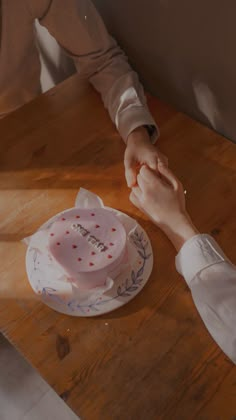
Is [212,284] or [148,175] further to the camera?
[148,175]

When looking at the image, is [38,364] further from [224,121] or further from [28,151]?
[224,121]

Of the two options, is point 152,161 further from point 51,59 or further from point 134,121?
point 51,59

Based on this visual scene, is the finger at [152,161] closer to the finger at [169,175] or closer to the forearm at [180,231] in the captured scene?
the finger at [169,175]

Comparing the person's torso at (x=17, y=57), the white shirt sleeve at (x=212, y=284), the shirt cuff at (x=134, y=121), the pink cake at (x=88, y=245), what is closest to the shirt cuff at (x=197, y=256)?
the white shirt sleeve at (x=212, y=284)

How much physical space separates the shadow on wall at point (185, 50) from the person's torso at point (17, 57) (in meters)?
0.20

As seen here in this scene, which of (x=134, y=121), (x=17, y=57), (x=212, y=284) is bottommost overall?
(x=212, y=284)

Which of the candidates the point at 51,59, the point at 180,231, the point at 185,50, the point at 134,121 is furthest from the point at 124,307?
the point at 51,59

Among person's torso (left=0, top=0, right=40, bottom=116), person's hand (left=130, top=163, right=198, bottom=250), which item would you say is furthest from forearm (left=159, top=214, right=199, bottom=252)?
person's torso (left=0, top=0, right=40, bottom=116)

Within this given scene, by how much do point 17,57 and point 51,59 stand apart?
258mm

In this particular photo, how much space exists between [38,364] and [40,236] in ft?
0.74

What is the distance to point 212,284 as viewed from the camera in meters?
0.78

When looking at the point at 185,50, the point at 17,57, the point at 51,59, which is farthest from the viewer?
the point at 51,59

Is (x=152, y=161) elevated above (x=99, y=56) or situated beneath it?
situated beneath

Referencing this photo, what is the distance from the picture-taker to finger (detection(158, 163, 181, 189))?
3.00 ft
